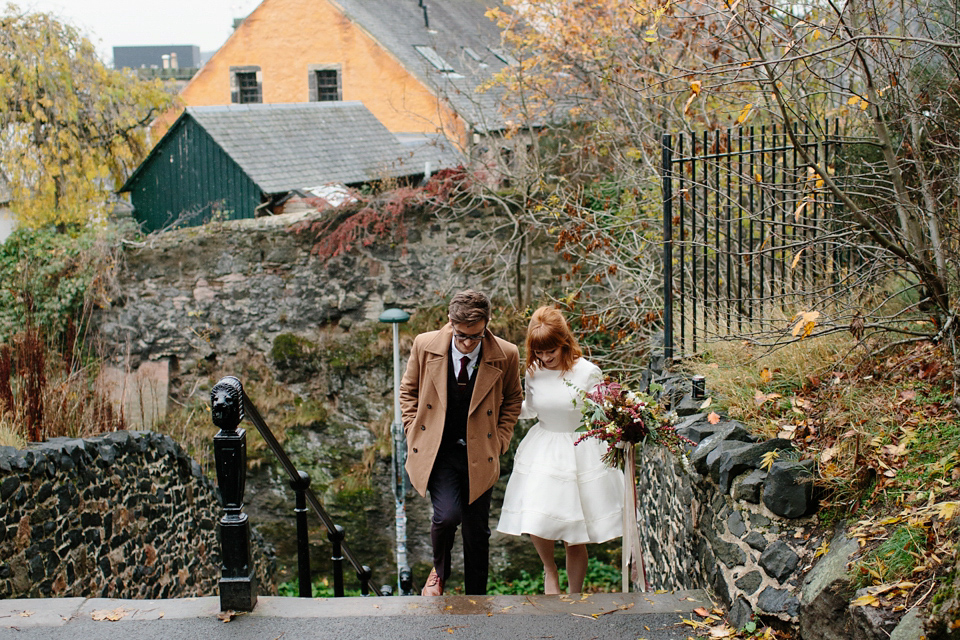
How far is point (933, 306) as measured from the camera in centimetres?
427

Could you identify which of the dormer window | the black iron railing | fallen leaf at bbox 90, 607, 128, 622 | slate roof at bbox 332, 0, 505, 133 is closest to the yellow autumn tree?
slate roof at bbox 332, 0, 505, 133

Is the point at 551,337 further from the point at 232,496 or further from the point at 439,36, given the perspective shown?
the point at 439,36

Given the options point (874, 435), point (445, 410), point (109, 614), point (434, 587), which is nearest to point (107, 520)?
point (109, 614)

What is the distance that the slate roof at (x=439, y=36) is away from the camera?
54.4 ft

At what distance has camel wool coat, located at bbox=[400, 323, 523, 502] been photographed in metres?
4.29

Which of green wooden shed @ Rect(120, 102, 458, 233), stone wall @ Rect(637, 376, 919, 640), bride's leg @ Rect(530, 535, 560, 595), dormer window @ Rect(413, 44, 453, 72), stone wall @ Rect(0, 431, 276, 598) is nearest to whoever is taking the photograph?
stone wall @ Rect(637, 376, 919, 640)

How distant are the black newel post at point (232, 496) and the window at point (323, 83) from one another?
15936 mm

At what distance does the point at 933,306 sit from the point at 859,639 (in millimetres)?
2273

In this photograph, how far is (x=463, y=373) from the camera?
435 centimetres

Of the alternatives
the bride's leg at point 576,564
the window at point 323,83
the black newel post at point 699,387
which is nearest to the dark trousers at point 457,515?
the bride's leg at point 576,564

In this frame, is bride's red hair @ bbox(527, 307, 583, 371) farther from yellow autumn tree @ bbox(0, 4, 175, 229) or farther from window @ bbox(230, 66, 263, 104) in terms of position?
window @ bbox(230, 66, 263, 104)

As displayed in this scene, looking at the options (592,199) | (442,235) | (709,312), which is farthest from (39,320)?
(709,312)

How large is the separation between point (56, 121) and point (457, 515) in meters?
11.3

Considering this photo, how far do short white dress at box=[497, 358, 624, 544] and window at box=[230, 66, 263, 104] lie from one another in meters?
16.6
